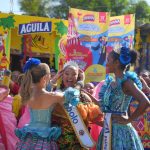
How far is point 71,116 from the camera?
365 cm

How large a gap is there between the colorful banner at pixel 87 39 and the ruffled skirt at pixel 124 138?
21.6ft

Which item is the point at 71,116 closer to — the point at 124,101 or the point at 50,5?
the point at 124,101

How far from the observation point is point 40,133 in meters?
3.59

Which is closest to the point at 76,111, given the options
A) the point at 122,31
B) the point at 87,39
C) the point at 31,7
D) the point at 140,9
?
the point at 87,39

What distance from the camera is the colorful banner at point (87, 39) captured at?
10328 mm

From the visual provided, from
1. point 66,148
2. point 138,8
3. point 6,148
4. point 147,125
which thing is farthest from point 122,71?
point 138,8

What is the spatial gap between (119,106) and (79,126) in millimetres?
387

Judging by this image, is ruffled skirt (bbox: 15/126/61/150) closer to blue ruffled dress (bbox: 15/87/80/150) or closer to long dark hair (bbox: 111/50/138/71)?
blue ruffled dress (bbox: 15/87/80/150)

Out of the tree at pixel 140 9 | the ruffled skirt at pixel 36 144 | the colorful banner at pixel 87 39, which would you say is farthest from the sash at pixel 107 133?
the tree at pixel 140 9

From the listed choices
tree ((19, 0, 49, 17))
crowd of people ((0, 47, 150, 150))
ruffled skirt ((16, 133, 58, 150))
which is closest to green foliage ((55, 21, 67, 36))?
crowd of people ((0, 47, 150, 150))

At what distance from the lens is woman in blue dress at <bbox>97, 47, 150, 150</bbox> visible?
3.65 meters

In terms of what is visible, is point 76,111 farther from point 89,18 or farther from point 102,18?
point 102,18

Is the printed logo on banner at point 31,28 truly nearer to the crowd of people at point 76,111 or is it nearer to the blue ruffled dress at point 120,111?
the crowd of people at point 76,111

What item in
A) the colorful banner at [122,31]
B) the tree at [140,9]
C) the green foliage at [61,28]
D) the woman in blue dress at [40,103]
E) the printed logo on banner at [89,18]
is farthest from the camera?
the tree at [140,9]
